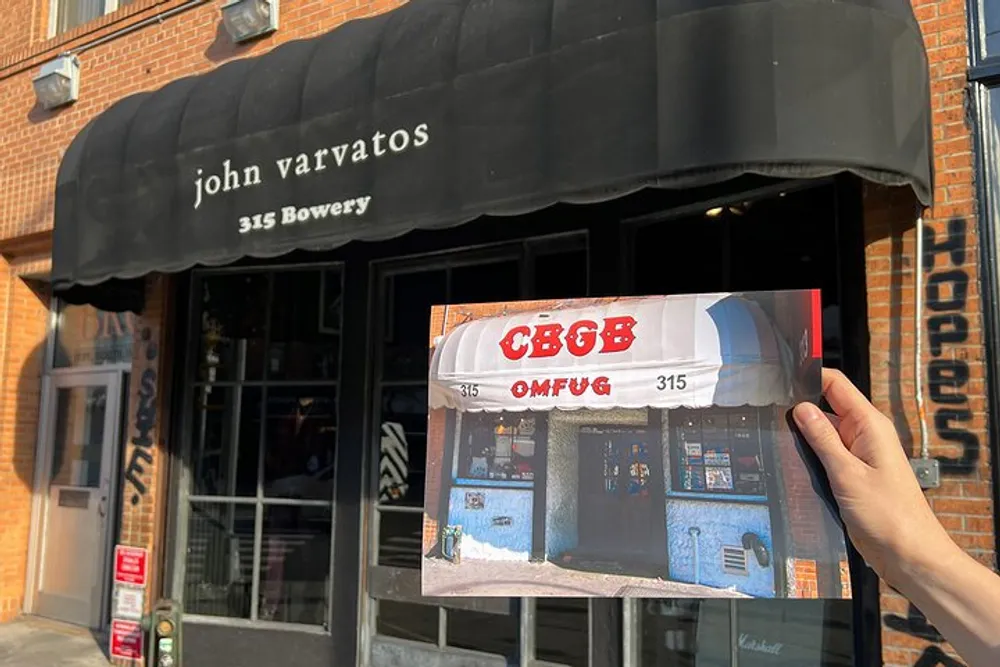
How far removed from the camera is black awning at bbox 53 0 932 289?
3275 mm

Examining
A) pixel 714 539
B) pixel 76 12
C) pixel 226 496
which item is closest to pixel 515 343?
pixel 714 539

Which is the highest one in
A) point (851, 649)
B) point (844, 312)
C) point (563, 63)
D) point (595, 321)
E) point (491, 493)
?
point (563, 63)

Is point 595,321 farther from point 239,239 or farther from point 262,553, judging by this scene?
point 262,553

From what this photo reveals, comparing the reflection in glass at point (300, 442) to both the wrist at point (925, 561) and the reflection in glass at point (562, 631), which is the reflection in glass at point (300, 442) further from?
the wrist at point (925, 561)

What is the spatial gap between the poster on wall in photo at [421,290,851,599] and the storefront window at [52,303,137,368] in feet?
17.5

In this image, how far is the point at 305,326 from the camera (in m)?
6.27

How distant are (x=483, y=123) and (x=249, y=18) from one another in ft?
10.7

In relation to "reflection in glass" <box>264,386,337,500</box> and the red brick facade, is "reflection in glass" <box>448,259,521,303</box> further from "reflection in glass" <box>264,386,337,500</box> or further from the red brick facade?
the red brick facade

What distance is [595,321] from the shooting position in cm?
272

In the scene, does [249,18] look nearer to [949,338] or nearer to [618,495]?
[618,495]

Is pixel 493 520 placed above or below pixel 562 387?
below

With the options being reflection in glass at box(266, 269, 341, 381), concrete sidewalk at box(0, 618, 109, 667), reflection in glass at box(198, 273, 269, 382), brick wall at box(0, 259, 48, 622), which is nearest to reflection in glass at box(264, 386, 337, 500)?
reflection in glass at box(266, 269, 341, 381)

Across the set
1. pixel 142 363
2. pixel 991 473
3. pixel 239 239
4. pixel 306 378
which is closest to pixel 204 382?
pixel 142 363

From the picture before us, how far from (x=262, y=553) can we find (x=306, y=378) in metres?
1.36
